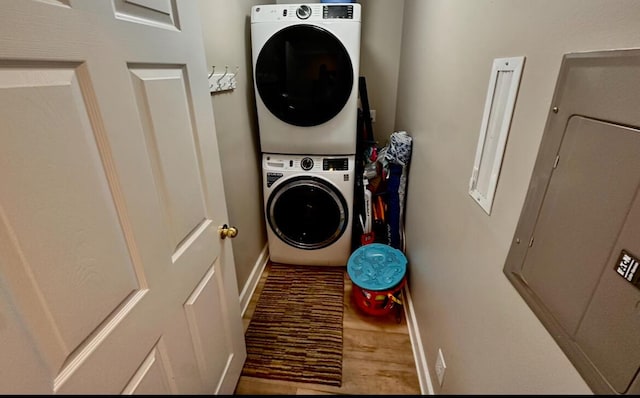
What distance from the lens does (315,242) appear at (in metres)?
2.28

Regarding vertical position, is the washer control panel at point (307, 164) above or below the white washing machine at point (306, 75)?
below

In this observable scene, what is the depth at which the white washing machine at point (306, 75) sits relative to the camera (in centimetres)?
177

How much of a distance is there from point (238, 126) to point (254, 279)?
3.64ft

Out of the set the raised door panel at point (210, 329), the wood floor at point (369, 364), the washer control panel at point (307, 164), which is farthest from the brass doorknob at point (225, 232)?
the washer control panel at point (307, 164)

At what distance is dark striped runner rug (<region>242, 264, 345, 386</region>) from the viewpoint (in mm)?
1590

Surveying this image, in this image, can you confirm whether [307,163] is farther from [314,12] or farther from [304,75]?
[314,12]

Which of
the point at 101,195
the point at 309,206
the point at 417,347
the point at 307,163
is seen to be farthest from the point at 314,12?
the point at 417,347

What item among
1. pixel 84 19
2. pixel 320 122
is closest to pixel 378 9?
pixel 320 122

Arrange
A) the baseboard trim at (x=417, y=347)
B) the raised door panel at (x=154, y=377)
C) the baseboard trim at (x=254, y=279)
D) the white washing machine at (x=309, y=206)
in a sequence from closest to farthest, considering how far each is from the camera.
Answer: the raised door panel at (x=154, y=377) → the baseboard trim at (x=417, y=347) → the baseboard trim at (x=254, y=279) → the white washing machine at (x=309, y=206)

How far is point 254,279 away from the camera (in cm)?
217

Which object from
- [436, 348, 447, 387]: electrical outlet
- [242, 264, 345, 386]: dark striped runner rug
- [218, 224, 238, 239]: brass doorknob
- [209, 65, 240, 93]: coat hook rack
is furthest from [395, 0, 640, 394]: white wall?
[209, 65, 240, 93]: coat hook rack

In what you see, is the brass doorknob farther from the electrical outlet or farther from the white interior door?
the electrical outlet

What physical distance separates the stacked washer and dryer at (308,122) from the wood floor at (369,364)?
0.60 metres

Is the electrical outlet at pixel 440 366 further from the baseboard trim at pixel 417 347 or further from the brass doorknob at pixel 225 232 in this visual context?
the brass doorknob at pixel 225 232
